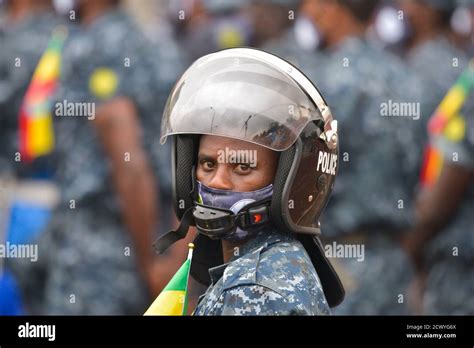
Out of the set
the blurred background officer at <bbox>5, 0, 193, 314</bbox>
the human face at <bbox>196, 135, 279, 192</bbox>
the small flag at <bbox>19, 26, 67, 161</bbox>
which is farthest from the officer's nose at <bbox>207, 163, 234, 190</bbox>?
the small flag at <bbox>19, 26, 67, 161</bbox>

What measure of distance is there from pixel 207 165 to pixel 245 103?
207 mm

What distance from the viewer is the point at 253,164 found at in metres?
3.58

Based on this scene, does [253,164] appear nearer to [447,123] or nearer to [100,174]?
[100,174]

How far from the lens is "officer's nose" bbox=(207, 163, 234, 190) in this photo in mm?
3574

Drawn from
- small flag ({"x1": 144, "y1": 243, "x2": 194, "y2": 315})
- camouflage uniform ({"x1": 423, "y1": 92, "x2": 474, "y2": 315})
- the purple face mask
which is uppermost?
the purple face mask

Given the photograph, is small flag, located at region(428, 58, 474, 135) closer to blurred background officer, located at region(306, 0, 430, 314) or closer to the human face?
blurred background officer, located at region(306, 0, 430, 314)

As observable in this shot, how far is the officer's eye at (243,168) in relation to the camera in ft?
11.7

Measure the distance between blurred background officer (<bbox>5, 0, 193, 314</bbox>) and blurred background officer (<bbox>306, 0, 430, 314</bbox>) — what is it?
0.85 meters

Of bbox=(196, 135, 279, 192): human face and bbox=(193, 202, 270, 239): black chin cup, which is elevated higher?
bbox=(196, 135, 279, 192): human face

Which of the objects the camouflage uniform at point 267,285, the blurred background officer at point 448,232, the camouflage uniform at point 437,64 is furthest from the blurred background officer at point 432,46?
the camouflage uniform at point 267,285

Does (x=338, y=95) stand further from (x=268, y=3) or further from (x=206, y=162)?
(x=206, y=162)

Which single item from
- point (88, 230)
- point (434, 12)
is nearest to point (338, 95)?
point (434, 12)

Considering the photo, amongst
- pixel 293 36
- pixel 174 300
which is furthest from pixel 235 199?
pixel 293 36

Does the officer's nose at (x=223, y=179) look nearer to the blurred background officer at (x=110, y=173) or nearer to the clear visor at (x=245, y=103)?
the clear visor at (x=245, y=103)
